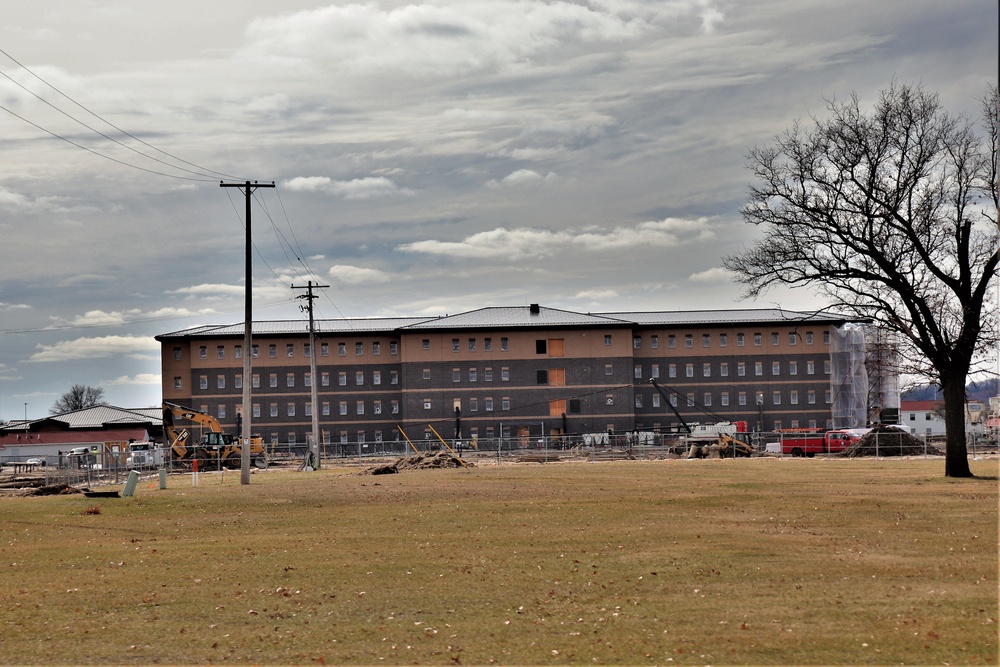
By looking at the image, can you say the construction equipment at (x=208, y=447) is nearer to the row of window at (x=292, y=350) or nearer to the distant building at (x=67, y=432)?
the distant building at (x=67, y=432)

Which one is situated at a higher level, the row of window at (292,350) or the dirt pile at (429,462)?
the row of window at (292,350)

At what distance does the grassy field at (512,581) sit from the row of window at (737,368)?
8955 cm

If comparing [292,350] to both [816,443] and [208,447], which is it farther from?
[816,443]

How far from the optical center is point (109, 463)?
5466 centimetres

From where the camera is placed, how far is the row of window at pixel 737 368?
123 m

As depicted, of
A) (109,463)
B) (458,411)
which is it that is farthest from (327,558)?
(458,411)

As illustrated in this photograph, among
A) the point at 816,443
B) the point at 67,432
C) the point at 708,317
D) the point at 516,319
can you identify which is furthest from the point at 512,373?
the point at 67,432

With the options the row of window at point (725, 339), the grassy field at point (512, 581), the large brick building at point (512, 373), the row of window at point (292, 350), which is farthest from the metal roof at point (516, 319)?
the grassy field at point (512, 581)

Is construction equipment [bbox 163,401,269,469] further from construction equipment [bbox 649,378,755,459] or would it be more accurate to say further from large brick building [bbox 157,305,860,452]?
large brick building [bbox 157,305,860,452]

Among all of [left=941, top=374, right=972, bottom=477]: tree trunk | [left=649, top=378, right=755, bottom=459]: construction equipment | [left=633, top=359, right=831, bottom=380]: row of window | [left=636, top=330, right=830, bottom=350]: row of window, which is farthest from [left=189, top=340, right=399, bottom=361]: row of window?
[left=941, top=374, right=972, bottom=477]: tree trunk

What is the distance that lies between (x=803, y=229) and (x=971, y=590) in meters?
27.0

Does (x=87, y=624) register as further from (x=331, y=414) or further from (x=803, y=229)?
(x=331, y=414)

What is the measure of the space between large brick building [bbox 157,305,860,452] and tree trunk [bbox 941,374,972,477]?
7600cm

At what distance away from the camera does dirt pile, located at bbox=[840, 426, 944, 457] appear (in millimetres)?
73519
